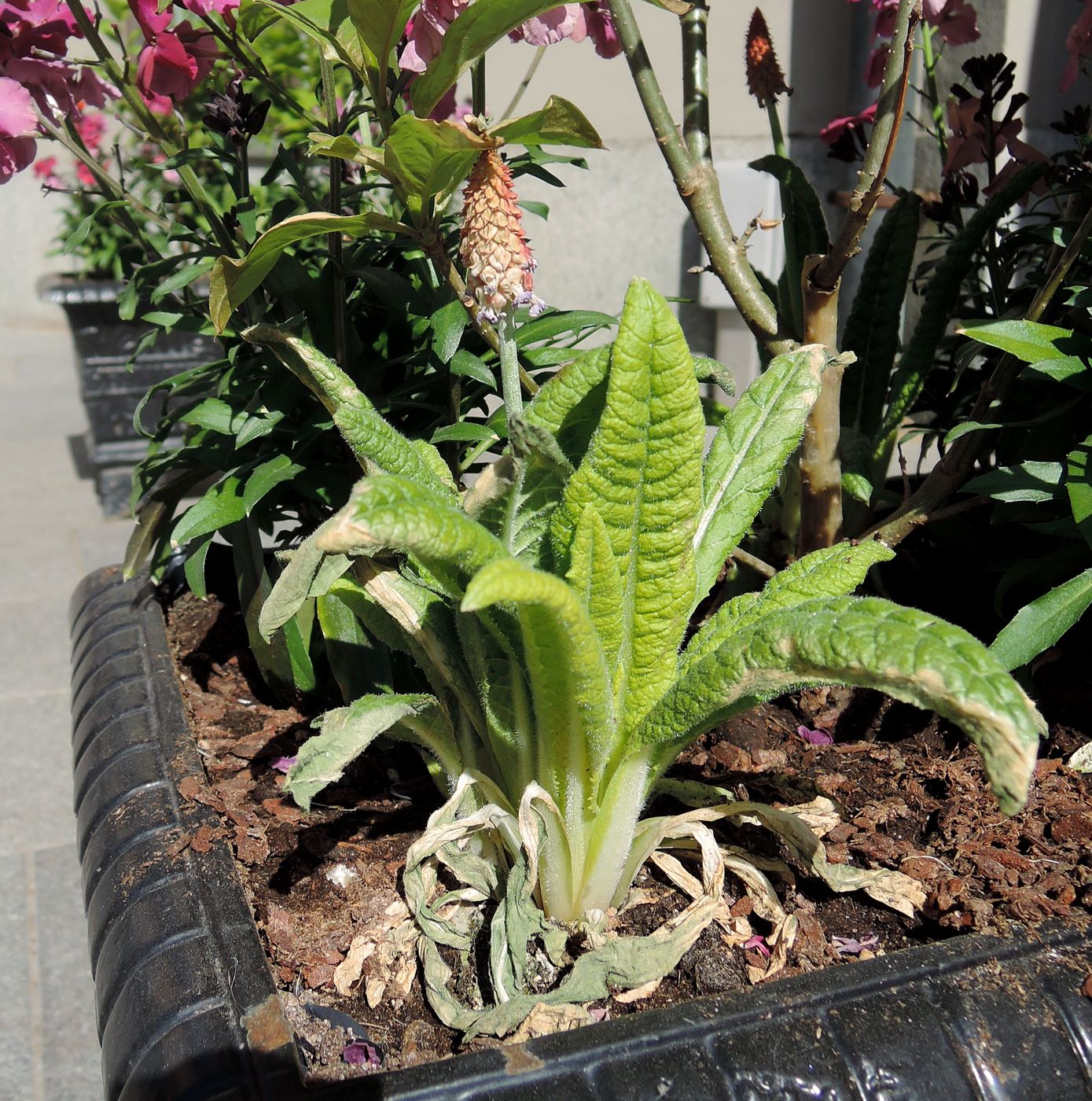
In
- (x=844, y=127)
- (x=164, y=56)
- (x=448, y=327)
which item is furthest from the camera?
(x=844, y=127)

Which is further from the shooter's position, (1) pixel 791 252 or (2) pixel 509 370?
(1) pixel 791 252

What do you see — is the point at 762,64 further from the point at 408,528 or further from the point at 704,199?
the point at 408,528

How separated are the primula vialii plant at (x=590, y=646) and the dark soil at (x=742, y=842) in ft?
0.14

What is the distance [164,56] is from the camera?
4.16 feet

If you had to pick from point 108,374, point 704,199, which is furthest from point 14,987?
point 108,374

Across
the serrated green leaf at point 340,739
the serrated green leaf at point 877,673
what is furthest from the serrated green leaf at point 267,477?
the serrated green leaf at point 877,673

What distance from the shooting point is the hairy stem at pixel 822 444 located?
122cm

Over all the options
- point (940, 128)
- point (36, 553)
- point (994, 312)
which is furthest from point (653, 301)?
point (36, 553)

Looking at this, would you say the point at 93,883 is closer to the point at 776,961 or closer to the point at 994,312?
the point at 776,961

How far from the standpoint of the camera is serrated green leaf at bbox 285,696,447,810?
0.87 metres

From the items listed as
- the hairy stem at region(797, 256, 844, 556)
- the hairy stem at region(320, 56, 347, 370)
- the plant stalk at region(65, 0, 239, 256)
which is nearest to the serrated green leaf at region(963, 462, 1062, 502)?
the hairy stem at region(797, 256, 844, 556)

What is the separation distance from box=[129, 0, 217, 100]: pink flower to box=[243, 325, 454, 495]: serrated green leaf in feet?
1.34

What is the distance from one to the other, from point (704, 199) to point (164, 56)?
0.66 metres

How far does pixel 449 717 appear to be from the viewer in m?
1.07
